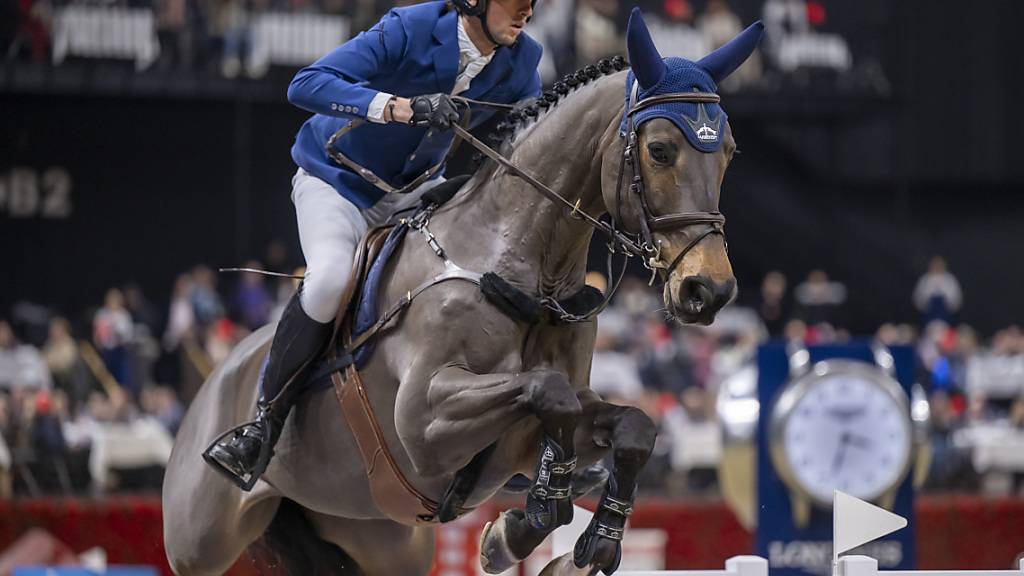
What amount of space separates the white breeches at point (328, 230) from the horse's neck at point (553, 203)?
0.52 m

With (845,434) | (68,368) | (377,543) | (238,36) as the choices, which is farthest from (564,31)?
(377,543)

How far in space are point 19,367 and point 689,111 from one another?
9.75m

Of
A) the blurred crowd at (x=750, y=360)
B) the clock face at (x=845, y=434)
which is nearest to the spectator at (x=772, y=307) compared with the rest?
the blurred crowd at (x=750, y=360)

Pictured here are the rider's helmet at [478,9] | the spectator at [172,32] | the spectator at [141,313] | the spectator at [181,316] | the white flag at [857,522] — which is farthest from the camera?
the spectator at [172,32]

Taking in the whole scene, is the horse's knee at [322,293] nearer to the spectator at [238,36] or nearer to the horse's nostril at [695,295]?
the horse's nostril at [695,295]

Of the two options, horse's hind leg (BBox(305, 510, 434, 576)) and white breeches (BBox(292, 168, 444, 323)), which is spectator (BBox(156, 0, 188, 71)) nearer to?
horse's hind leg (BBox(305, 510, 434, 576))

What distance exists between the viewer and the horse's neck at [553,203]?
14.5 ft

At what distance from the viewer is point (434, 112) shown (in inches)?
172

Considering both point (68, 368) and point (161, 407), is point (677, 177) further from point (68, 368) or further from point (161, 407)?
point (68, 368)

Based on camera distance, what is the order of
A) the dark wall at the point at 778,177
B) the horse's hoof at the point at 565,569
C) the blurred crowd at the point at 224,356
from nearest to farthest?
the horse's hoof at the point at 565,569 → the blurred crowd at the point at 224,356 → the dark wall at the point at 778,177

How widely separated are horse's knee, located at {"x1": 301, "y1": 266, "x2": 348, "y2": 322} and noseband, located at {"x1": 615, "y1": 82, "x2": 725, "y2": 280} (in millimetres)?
1063

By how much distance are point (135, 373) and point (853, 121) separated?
10857mm

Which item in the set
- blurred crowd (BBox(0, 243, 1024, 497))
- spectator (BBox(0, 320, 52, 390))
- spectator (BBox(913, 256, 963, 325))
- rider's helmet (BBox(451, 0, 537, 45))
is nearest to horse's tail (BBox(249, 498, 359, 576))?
rider's helmet (BBox(451, 0, 537, 45))

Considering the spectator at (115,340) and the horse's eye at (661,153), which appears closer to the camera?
the horse's eye at (661,153)
